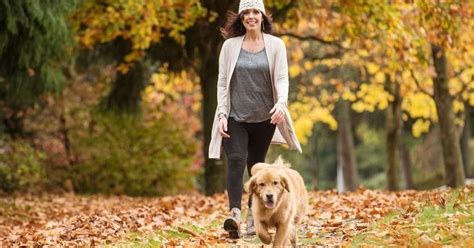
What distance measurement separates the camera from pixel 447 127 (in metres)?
14.0

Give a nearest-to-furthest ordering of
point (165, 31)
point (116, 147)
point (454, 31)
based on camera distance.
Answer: point (454, 31), point (165, 31), point (116, 147)

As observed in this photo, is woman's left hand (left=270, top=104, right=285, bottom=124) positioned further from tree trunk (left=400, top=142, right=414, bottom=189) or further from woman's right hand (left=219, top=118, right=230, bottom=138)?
tree trunk (left=400, top=142, right=414, bottom=189)

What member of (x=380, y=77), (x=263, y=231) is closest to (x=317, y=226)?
(x=263, y=231)

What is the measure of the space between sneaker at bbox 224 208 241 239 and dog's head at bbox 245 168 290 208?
2.71 feet

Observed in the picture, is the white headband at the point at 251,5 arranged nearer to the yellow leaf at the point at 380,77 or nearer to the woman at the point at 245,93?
the woman at the point at 245,93

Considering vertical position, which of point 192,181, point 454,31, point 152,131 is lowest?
point 192,181

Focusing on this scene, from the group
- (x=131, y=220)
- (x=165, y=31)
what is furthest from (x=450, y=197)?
(x=165, y=31)

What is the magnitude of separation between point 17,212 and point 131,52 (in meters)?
5.11

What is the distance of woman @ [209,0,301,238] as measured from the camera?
677 cm

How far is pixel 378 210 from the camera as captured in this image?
817 centimetres

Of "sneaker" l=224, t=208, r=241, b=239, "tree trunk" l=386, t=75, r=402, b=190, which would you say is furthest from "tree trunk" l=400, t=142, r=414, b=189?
"sneaker" l=224, t=208, r=241, b=239

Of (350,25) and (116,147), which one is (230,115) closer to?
(350,25)

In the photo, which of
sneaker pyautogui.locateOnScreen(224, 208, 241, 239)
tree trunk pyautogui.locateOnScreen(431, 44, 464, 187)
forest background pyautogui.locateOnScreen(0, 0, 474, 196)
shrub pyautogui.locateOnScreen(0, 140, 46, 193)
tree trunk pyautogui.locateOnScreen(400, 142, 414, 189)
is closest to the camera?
sneaker pyautogui.locateOnScreen(224, 208, 241, 239)

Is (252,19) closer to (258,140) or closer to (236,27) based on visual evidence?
(236,27)
